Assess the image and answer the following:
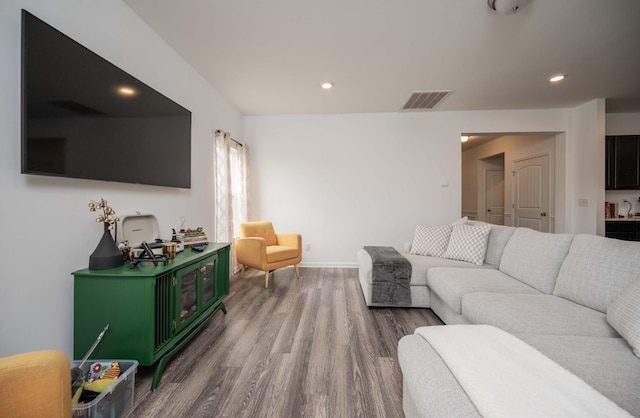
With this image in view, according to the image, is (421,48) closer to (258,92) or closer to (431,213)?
(258,92)

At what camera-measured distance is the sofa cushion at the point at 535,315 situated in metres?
1.25

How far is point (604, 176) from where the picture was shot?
11.8 feet

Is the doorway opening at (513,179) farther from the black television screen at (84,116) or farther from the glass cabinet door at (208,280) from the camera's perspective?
the black television screen at (84,116)

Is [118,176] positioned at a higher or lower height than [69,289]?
higher

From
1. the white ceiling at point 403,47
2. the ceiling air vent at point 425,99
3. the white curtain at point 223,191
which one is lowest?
the white curtain at point 223,191

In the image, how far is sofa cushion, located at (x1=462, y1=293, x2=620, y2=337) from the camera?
4.09 feet

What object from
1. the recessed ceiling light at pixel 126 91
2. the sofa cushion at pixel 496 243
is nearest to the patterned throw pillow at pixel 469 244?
the sofa cushion at pixel 496 243

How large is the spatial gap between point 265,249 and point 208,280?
1137 millimetres

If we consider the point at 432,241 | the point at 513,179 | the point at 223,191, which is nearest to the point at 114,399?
the point at 223,191

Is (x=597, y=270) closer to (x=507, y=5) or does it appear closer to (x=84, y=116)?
(x=507, y=5)

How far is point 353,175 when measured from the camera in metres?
4.16

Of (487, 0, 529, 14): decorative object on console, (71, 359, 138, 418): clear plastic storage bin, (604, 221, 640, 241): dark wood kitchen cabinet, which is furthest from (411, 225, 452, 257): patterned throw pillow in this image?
(604, 221, 640, 241): dark wood kitchen cabinet

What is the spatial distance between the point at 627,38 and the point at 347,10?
2.64 metres

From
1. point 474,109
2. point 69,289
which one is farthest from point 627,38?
point 69,289
